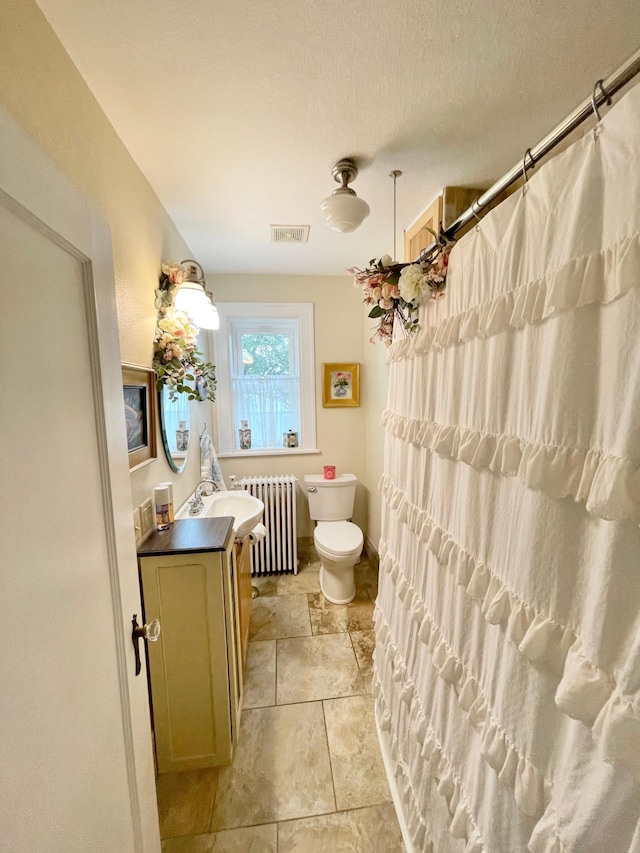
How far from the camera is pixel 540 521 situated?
1.91 feet

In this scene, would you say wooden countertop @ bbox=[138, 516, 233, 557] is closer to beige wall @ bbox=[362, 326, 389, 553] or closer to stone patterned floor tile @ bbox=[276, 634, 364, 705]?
stone patterned floor tile @ bbox=[276, 634, 364, 705]

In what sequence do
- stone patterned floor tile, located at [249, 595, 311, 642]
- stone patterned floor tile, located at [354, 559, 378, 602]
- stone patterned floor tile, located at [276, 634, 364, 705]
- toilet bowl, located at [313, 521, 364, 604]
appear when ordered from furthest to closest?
stone patterned floor tile, located at [354, 559, 378, 602]
toilet bowl, located at [313, 521, 364, 604]
stone patterned floor tile, located at [249, 595, 311, 642]
stone patterned floor tile, located at [276, 634, 364, 705]

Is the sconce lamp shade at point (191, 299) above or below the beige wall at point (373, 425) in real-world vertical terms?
above

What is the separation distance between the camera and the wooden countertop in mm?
1234

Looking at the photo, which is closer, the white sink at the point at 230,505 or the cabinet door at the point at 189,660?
the cabinet door at the point at 189,660

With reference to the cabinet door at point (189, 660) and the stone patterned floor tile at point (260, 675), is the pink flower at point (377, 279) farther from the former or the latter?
the stone patterned floor tile at point (260, 675)

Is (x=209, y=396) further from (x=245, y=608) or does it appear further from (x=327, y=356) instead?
(x=245, y=608)

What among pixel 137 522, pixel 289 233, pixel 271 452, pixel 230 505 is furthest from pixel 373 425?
pixel 137 522

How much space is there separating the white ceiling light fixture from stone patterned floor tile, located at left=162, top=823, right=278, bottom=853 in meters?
2.32

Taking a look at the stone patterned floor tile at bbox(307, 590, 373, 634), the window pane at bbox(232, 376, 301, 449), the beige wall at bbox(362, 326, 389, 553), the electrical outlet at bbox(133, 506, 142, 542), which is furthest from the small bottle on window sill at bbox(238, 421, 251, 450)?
the electrical outlet at bbox(133, 506, 142, 542)

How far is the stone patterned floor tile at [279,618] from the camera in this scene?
206cm

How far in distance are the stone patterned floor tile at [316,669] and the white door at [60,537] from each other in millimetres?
970

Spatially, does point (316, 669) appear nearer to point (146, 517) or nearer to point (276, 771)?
point (276, 771)

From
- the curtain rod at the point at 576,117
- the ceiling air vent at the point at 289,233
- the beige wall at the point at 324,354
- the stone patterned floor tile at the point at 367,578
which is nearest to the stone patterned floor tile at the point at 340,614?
the stone patterned floor tile at the point at 367,578
